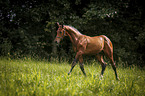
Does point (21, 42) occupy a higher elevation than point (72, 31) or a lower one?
lower

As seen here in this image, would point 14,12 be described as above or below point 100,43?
above

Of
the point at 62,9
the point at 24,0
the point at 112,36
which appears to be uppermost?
the point at 24,0

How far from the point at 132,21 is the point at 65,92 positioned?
10715 mm

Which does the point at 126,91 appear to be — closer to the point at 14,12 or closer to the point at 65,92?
the point at 65,92

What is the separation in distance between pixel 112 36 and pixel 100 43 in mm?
6180

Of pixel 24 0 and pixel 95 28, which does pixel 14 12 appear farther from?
pixel 95 28

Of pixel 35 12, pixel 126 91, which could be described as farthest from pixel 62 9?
pixel 126 91

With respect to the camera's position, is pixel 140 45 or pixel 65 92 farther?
pixel 140 45

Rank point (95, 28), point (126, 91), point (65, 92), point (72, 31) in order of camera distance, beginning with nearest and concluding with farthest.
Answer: point (65, 92)
point (126, 91)
point (72, 31)
point (95, 28)

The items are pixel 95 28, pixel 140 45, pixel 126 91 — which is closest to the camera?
pixel 126 91

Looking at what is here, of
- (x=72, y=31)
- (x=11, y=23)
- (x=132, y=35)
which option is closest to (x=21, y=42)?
(x=11, y=23)

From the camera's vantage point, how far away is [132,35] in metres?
11.8

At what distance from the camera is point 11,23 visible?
12961 millimetres

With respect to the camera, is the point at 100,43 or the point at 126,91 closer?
the point at 126,91
